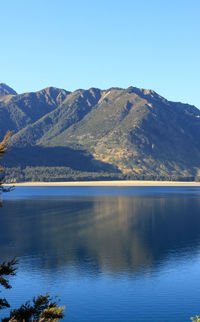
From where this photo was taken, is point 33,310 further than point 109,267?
No

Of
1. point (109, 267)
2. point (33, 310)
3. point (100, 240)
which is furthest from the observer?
point (100, 240)

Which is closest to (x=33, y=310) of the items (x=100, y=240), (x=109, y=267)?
(x=109, y=267)

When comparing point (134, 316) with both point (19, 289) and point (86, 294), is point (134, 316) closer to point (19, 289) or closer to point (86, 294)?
point (86, 294)

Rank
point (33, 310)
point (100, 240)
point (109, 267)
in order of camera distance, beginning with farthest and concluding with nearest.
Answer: point (100, 240) < point (109, 267) < point (33, 310)

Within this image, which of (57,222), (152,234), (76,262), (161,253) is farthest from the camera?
(57,222)

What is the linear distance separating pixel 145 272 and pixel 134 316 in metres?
29.0

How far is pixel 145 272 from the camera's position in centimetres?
9831

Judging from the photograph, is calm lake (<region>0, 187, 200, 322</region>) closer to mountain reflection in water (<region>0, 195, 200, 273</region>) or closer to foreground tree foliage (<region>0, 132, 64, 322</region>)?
mountain reflection in water (<region>0, 195, 200, 273</region>)

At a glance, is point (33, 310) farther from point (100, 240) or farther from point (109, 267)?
point (100, 240)

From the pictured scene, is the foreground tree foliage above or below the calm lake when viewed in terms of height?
above

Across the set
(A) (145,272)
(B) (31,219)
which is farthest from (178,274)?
(B) (31,219)

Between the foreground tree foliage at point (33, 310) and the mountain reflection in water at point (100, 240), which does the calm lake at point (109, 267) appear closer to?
the mountain reflection in water at point (100, 240)

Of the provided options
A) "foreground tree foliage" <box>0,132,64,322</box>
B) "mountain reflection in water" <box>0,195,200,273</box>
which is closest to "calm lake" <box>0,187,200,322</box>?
"mountain reflection in water" <box>0,195,200,273</box>

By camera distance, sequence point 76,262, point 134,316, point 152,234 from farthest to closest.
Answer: point 152,234 → point 76,262 → point 134,316
